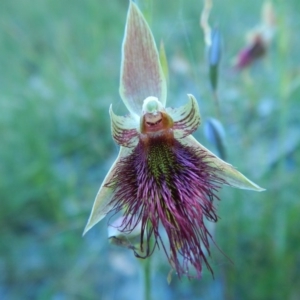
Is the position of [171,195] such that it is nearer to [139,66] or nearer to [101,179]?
[139,66]

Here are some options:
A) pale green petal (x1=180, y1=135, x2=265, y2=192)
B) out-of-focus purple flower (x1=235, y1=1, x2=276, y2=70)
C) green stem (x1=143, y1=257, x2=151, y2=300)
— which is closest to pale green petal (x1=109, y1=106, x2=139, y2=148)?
pale green petal (x1=180, y1=135, x2=265, y2=192)

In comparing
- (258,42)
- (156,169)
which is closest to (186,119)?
(156,169)

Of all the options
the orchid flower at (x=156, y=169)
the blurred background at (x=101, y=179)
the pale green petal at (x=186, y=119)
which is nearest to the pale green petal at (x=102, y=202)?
the orchid flower at (x=156, y=169)

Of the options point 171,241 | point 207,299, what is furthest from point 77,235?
point 171,241

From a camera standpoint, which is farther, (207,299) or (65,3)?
(65,3)

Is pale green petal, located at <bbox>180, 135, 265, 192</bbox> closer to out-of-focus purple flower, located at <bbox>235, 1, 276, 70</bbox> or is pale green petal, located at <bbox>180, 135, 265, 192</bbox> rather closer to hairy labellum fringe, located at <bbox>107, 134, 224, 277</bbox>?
hairy labellum fringe, located at <bbox>107, 134, 224, 277</bbox>

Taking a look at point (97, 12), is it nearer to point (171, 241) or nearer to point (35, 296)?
point (35, 296)
